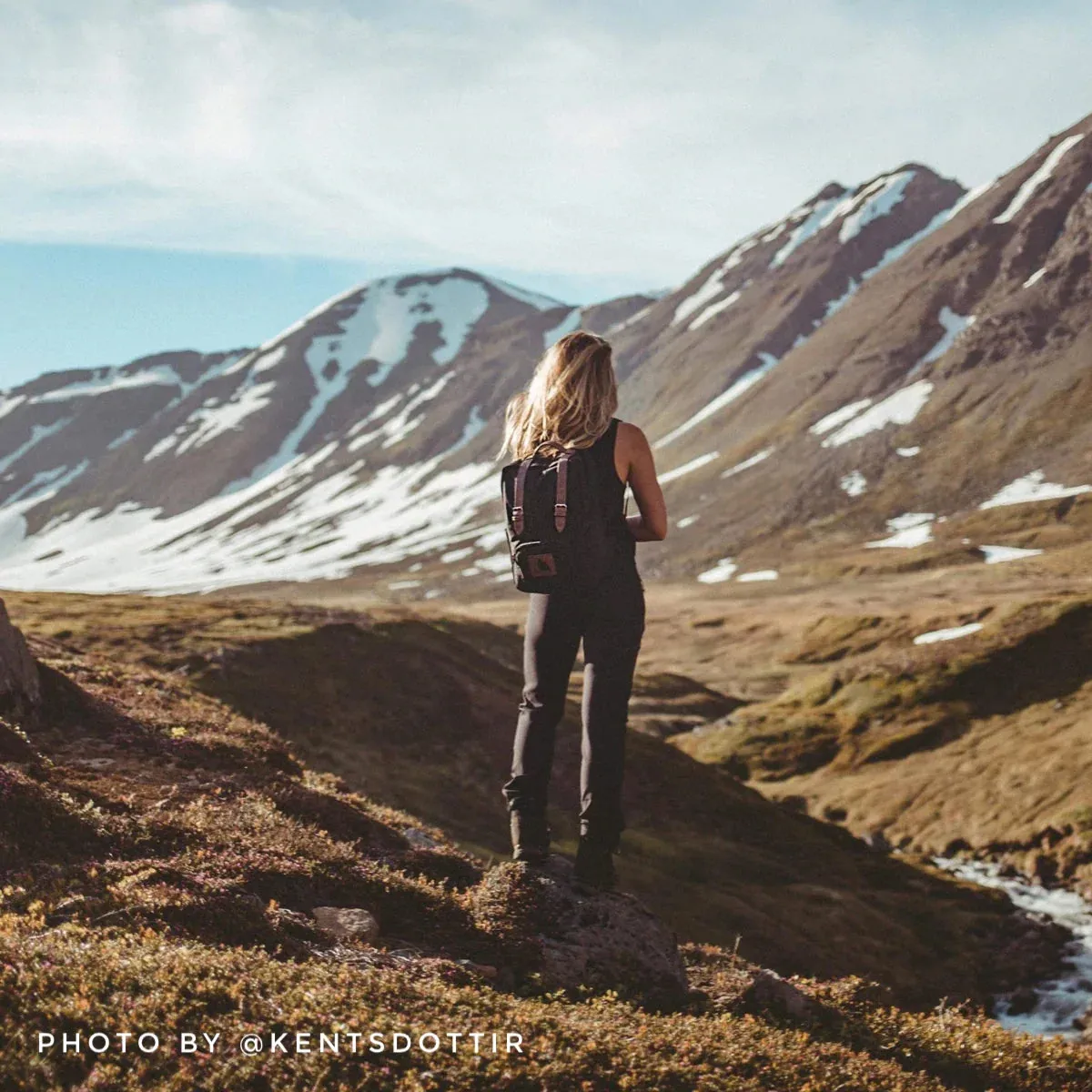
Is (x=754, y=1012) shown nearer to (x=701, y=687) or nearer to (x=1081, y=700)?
(x=1081, y=700)

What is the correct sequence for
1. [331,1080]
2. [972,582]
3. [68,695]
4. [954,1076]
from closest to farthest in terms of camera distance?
1. [331,1080]
2. [954,1076]
3. [68,695]
4. [972,582]

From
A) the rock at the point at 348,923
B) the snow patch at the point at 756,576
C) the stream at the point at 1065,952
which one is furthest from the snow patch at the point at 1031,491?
the rock at the point at 348,923

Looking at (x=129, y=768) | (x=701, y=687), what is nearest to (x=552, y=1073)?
(x=129, y=768)

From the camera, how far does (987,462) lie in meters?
182

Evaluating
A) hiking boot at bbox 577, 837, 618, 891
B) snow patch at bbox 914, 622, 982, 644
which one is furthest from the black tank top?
snow patch at bbox 914, 622, 982, 644

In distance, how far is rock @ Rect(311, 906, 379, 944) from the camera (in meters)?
8.95

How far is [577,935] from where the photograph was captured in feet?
31.4

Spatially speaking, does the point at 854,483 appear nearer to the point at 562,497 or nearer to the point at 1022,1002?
the point at 1022,1002

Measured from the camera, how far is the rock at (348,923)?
8953mm

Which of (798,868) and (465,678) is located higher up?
(465,678)

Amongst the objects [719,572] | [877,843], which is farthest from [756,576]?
[877,843]

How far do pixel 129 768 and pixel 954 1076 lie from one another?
1102 cm

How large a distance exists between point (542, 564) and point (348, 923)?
13.0 ft

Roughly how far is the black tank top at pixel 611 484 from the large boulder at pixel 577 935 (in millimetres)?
3727
